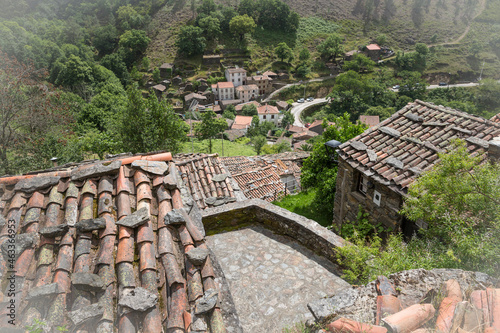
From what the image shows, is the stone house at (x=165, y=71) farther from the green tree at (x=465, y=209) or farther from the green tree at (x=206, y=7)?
the green tree at (x=465, y=209)

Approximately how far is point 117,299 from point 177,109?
6194 cm

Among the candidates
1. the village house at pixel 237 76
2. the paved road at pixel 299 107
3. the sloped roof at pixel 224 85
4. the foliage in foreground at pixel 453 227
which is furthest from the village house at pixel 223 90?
the foliage in foreground at pixel 453 227

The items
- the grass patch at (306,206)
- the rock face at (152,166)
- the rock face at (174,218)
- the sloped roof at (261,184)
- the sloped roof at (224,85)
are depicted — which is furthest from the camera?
the sloped roof at (224,85)

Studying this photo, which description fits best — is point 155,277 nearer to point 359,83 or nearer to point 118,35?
point 359,83

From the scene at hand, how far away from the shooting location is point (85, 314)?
276 cm

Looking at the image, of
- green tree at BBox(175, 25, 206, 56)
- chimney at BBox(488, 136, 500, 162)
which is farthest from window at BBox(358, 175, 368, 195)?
green tree at BBox(175, 25, 206, 56)

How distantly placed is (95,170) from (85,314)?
85.3 inches

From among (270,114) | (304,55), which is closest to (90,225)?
(270,114)

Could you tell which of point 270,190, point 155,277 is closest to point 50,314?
point 155,277

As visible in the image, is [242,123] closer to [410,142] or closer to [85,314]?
[410,142]

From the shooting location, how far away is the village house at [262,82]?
218 feet

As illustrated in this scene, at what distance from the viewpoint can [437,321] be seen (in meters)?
2.70

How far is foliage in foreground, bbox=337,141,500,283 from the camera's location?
4.91 m

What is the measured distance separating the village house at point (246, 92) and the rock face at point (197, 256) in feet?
204
